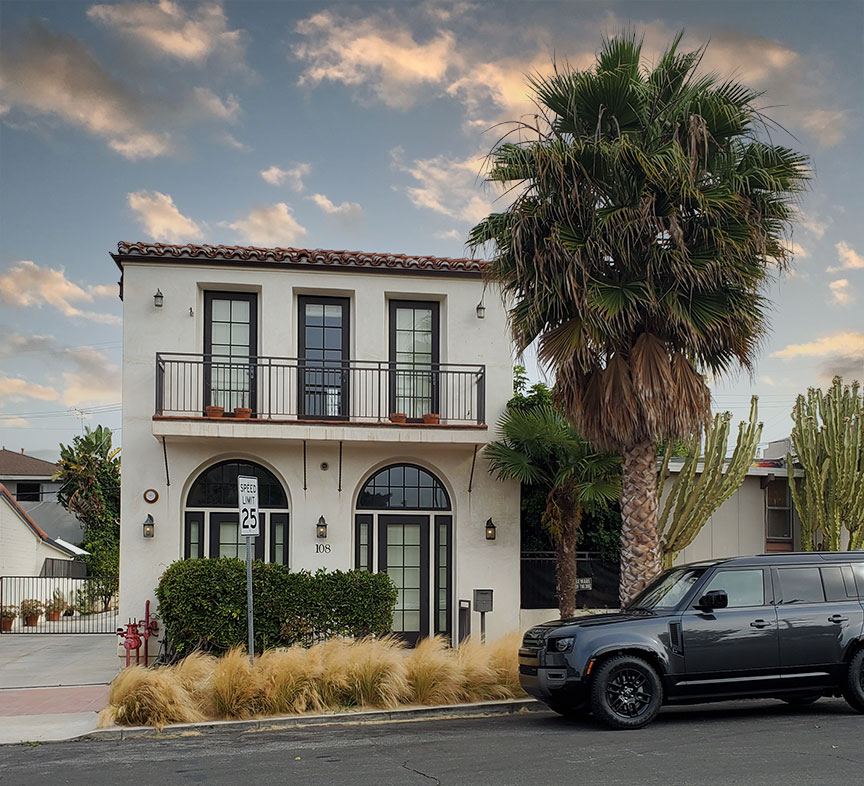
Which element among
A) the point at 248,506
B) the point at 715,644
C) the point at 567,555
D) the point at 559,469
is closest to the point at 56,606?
the point at 567,555

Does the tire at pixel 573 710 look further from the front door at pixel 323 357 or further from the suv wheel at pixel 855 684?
the front door at pixel 323 357

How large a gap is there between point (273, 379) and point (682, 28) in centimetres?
895

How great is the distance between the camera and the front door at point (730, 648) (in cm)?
1116

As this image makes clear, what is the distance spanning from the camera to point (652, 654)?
11078 millimetres

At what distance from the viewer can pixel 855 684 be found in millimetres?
11438

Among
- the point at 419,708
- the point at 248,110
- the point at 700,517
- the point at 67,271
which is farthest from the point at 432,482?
the point at 67,271

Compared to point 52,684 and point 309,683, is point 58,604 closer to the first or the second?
point 52,684

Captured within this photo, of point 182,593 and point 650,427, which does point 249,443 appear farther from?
point 650,427

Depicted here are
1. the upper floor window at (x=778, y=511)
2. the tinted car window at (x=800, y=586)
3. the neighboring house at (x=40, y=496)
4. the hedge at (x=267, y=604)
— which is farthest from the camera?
the neighboring house at (x=40, y=496)

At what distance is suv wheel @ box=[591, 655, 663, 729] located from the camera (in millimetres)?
10859

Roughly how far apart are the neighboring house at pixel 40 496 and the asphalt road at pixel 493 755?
128 feet

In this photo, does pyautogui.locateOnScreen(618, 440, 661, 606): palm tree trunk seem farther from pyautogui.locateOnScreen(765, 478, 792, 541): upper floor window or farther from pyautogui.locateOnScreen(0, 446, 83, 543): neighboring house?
pyautogui.locateOnScreen(0, 446, 83, 543): neighboring house

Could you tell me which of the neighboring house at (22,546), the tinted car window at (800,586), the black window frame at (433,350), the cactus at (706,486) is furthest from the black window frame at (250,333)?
the neighboring house at (22,546)

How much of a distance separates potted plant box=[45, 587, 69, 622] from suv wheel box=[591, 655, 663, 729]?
80.0ft
